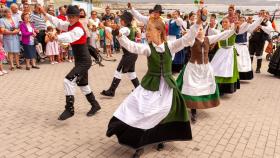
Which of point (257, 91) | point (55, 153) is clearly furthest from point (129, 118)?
point (257, 91)

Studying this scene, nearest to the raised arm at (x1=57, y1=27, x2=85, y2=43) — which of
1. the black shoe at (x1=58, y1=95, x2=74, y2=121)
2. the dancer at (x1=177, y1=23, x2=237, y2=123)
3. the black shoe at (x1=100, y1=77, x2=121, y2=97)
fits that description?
the black shoe at (x1=58, y1=95, x2=74, y2=121)

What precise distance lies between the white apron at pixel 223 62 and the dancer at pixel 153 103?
3.18 metres

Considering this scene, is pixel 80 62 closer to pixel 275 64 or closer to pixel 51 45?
pixel 51 45

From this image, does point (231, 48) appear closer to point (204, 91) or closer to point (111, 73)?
point (204, 91)

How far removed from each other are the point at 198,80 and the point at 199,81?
23 millimetres

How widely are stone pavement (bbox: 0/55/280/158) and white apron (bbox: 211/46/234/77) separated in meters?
0.57

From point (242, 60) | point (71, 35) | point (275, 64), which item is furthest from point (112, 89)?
point (275, 64)

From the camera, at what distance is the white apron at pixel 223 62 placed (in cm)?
697

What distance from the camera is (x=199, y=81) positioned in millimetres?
5355

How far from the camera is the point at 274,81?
29.4ft

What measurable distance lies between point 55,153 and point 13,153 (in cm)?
53

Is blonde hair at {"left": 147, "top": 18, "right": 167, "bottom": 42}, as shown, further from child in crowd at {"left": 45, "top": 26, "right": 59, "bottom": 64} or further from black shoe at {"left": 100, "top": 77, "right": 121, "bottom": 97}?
child in crowd at {"left": 45, "top": 26, "right": 59, "bottom": 64}

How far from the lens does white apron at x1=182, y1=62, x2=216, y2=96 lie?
5.29m

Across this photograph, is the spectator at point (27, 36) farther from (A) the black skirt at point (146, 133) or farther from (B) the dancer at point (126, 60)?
(A) the black skirt at point (146, 133)
